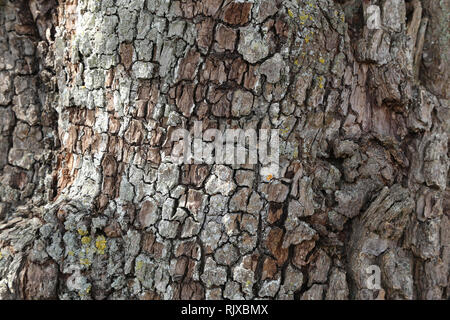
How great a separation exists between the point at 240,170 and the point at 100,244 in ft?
2.38

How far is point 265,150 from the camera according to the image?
1.86 m

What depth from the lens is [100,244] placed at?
1861 millimetres

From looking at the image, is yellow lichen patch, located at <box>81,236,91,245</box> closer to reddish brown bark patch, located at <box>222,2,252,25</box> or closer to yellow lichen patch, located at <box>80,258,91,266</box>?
yellow lichen patch, located at <box>80,258,91,266</box>

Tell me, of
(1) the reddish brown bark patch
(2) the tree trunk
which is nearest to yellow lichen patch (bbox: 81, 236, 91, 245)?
(2) the tree trunk

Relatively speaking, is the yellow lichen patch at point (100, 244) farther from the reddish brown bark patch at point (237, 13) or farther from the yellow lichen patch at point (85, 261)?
the reddish brown bark patch at point (237, 13)

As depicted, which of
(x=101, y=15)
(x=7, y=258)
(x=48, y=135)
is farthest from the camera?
(x=48, y=135)

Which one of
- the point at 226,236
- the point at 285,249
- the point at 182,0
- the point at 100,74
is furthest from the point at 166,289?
the point at 182,0

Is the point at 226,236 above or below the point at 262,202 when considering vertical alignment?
below

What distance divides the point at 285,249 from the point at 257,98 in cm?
70

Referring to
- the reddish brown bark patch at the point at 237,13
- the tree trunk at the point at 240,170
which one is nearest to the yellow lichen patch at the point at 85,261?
the tree trunk at the point at 240,170

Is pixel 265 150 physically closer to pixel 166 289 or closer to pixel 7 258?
pixel 166 289

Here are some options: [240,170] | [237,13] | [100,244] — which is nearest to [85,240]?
[100,244]

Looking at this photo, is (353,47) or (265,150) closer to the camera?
(265,150)

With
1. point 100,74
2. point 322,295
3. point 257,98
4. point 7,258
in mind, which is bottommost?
point 322,295
